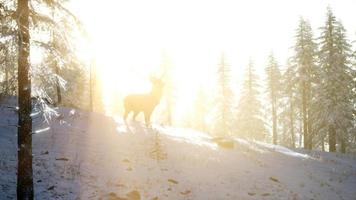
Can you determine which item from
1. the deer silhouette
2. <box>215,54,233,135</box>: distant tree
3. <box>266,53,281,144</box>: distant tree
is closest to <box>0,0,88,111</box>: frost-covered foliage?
the deer silhouette

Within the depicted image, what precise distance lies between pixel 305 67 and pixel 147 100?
91.7 feet

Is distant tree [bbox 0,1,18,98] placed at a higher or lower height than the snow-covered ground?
higher

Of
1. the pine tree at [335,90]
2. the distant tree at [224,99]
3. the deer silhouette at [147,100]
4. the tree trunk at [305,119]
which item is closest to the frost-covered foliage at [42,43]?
the deer silhouette at [147,100]

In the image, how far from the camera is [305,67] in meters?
46.9

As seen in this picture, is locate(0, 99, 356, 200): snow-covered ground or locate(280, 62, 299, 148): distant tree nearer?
locate(0, 99, 356, 200): snow-covered ground

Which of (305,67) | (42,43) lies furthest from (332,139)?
(42,43)

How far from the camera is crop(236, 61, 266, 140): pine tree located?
58.5 meters

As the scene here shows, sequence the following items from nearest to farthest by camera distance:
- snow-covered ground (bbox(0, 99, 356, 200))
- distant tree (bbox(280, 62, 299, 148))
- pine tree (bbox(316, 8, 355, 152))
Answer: snow-covered ground (bbox(0, 99, 356, 200)), pine tree (bbox(316, 8, 355, 152)), distant tree (bbox(280, 62, 299, 148))

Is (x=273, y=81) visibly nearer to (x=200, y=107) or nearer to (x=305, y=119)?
(x=305, y=119)

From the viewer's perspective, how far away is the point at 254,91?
197ft

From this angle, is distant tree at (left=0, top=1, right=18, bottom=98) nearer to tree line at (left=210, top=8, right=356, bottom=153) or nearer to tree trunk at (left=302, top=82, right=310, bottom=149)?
tree line at (left=210, top=8, right=356, bottom=153)

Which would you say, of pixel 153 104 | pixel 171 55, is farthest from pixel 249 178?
pixel 171 55

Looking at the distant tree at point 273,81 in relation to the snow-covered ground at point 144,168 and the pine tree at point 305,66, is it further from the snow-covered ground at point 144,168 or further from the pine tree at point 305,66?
the snow-covered ground at point 144,168

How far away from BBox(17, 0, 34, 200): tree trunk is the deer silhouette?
1409 cm
